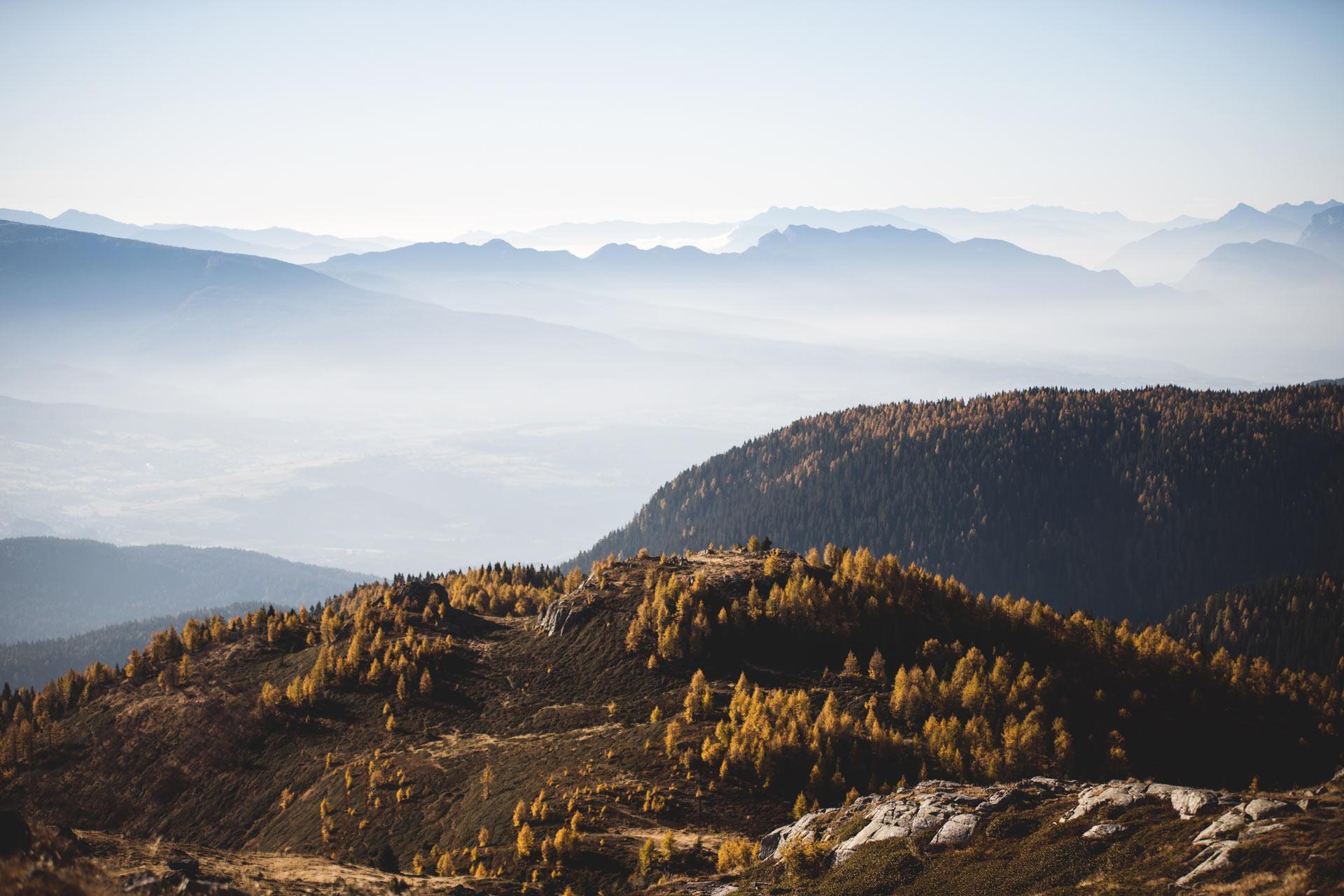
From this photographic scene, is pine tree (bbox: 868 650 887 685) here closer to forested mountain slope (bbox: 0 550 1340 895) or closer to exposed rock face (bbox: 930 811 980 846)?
forested mountain slope (bbox: 0 550 1340 895)

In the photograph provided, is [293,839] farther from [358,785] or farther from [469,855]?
[469,855]

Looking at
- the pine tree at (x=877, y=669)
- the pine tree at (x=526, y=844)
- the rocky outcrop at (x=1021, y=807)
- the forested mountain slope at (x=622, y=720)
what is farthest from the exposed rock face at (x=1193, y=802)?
the pine tree at (x=877, y=669)

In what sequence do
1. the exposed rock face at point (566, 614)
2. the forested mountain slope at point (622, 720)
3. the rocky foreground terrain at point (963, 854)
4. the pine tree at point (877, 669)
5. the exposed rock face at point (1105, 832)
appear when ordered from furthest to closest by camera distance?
the exposed rock face at point (566, 614) < the pine tree at point (877, 669) < the forested mountain slope at point (622, 720) < the exposed rock face at point (1105, 832) < the rocky foreground terrain at point (963, 854)

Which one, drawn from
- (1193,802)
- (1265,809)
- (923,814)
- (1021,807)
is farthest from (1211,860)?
(923,814)

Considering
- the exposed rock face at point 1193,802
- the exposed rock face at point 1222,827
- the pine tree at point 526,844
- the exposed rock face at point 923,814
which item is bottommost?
the pine tree at point 526,844

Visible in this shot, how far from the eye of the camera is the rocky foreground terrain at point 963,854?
1639 inches

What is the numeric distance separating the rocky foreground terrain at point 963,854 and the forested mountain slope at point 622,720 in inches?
417

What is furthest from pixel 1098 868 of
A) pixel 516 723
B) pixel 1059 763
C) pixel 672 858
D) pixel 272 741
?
pixel 272 741

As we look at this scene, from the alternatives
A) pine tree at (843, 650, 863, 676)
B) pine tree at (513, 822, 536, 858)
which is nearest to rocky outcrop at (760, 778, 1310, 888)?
pine tree at (513, 822, 536, 858)

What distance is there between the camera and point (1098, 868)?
48.5m

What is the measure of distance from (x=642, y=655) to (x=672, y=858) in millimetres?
54682

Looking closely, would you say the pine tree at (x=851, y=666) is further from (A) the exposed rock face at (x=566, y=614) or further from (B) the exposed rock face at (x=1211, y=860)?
(B) the exposed rock face at (x=1211, y=860)

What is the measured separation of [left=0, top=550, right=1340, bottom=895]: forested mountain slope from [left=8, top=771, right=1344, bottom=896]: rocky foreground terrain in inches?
417

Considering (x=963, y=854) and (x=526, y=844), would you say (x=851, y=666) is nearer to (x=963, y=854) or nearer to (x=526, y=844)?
(x=526, y=844)
